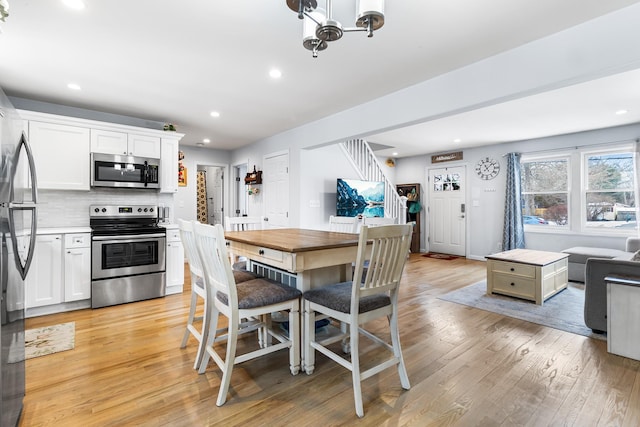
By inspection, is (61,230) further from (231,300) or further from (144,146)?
(231,300)

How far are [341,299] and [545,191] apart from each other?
18.7 ft

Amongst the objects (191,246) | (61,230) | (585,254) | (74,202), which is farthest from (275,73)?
(585,254)

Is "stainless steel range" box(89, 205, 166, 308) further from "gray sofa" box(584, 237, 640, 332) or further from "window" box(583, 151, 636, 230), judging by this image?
"window" box(583, 151, 636, 230)

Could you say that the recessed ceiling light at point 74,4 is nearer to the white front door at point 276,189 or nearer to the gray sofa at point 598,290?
the white front door at point 276,189

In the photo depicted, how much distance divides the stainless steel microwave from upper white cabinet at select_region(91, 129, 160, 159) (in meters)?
0.07

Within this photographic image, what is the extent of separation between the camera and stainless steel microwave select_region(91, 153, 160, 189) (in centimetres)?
376

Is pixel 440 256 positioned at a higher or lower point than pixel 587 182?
lower

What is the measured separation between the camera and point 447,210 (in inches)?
285

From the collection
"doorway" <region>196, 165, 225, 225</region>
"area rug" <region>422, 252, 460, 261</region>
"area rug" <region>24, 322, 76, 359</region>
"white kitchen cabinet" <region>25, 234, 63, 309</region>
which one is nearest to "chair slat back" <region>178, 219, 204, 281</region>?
"area rug" <region>24, 322, 76, 359</region>

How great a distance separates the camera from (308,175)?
5.00m

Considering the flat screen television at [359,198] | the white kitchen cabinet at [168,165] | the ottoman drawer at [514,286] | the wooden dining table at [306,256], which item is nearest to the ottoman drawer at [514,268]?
the ottoman drawer at [514,286]

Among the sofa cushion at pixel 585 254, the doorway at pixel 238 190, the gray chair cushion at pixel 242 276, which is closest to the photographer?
the gray chair cushion at pixel 242 276

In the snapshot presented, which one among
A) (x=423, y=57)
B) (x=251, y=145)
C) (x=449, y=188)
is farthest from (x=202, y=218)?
(x=423, y=57)

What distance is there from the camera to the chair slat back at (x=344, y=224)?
133 inches
